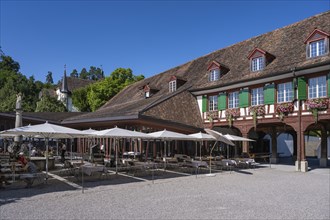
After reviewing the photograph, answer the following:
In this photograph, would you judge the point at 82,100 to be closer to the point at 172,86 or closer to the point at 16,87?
the point at 16,87

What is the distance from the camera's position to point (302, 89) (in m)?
19.6

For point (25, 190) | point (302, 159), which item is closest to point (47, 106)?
point (302, 159)

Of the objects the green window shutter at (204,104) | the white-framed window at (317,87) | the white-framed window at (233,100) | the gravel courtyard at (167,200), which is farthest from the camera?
the green window shutter at (204,104)

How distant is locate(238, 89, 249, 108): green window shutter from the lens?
22.6 metres

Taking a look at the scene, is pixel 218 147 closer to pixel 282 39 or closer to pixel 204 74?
pixel 204 74

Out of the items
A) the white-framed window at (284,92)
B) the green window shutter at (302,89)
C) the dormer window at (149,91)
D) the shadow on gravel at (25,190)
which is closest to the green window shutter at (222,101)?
the white-framed window at (284,92)

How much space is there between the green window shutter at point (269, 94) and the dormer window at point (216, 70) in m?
4.45

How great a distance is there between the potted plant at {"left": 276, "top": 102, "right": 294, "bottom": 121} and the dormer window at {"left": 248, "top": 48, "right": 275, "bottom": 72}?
9.85ft

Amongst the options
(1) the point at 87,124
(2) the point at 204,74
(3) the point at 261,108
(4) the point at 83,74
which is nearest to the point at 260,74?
(3) the point at 261,108

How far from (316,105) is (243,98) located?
5129 mm

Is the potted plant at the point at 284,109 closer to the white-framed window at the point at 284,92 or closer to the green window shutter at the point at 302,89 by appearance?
the white-framed window at the point at 284,92

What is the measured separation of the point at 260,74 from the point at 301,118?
3.69m

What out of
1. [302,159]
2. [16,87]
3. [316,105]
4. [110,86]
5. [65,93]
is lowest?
[302,159]

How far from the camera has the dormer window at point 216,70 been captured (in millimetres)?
25169
